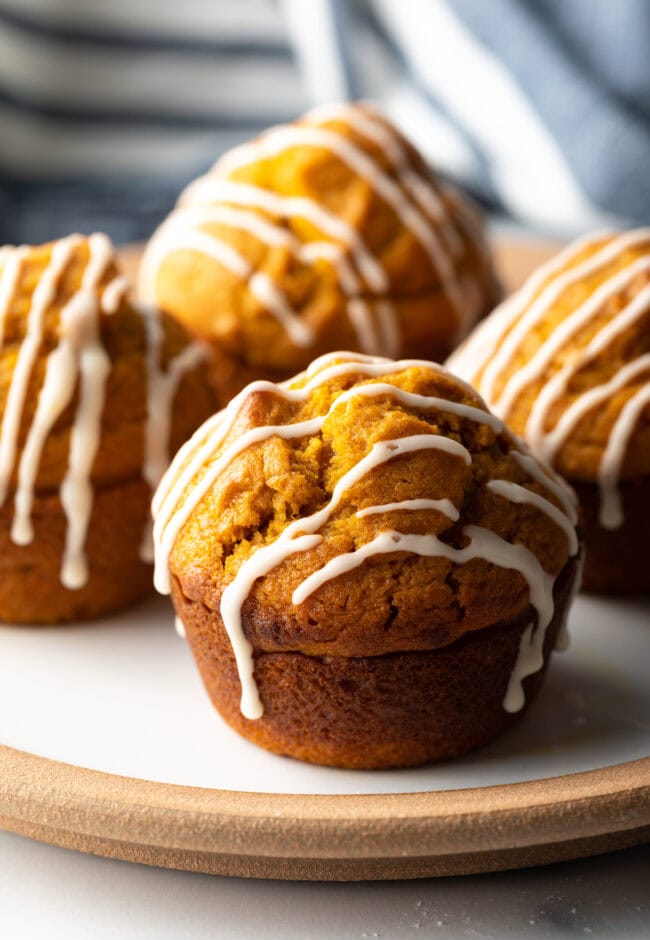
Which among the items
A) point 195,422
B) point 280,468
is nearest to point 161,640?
point 195,422

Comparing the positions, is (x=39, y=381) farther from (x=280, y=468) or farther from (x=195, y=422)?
(x=280, y=468)

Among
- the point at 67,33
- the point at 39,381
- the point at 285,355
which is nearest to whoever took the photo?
the point at 39,381

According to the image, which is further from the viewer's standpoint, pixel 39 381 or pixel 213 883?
pixel 39 381

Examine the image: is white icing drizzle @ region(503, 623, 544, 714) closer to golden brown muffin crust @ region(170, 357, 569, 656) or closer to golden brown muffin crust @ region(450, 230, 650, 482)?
golden brown muffin crust @ region(170, 357, 569, 656)

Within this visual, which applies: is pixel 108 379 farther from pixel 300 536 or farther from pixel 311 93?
pixel 311 93

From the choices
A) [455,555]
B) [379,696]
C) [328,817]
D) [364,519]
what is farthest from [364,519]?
[328,817]

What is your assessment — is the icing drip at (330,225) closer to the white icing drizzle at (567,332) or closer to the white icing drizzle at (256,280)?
the white icing drizzle at (256,280)

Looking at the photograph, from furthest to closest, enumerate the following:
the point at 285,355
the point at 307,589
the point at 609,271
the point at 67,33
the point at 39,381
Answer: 1. the point at 67,33
2. the point at 285,355
3. the point at 609,271
4. the point at 39,381
5. the point at 307,589
